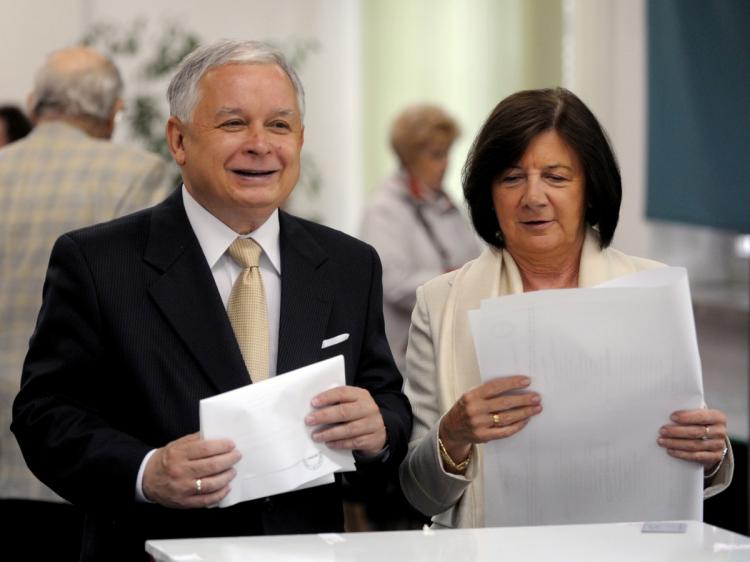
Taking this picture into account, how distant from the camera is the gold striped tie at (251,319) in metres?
2.15

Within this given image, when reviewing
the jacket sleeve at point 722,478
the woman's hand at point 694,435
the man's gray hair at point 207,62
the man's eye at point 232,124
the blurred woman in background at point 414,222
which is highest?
the blurred woman in background at point 414,222

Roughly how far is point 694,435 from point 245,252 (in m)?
0.87

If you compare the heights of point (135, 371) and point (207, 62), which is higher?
point (207, 62)

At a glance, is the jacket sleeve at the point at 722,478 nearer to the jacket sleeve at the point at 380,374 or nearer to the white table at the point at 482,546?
the white table at the point at 482,546

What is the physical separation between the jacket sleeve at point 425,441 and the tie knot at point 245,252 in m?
0.44

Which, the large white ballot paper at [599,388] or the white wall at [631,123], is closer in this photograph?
the large white ballot paper at [599,388]

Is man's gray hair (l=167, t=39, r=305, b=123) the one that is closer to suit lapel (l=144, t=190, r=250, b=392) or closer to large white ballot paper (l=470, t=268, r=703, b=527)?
suit lapel (l=144, t=190, r=250, b=392)

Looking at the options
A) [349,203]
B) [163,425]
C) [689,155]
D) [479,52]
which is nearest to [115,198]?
[163,425]

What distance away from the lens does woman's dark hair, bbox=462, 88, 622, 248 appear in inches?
95.5

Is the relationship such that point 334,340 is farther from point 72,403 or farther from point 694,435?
point 694,435

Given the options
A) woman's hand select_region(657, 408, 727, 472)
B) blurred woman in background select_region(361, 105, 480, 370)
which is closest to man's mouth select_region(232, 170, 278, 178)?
woman's hand select_region(657, 408, 727, 472)

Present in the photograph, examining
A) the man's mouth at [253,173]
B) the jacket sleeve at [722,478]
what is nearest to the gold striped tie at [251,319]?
the man's mouth at [253,173]

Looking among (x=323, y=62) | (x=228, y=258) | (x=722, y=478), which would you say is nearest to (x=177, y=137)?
(x=228, y=258)

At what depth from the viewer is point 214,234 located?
2215 mm
